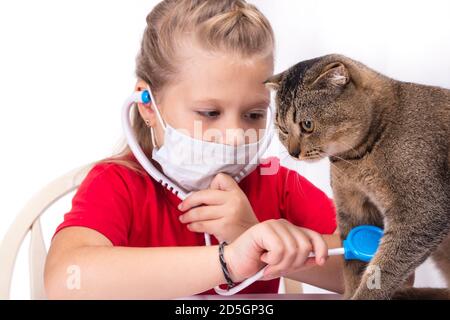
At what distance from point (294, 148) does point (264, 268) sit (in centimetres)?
14

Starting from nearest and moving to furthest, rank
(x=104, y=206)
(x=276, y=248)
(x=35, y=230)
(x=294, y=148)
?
A: 1. (x=276, y=248)
2. (x=294, y=148)
3. (x=104, y=206)
4. (x=35, y=230)

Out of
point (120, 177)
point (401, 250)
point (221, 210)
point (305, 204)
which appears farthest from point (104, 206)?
point (401, 250)

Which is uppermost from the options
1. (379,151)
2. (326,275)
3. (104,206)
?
(379,151)

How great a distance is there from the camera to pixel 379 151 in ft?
2.05

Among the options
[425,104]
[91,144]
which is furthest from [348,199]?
[91,144]

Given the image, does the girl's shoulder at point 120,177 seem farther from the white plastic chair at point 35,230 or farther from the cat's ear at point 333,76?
the cat's ear at point 333,76

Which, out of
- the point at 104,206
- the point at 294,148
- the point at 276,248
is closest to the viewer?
the point at 276,248

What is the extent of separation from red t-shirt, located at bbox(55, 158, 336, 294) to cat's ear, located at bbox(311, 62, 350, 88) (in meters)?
0.22

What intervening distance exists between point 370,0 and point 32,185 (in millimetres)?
571

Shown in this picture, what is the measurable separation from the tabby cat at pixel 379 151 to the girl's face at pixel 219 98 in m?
0.04

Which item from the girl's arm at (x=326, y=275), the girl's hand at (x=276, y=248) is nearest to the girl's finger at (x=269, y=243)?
the girl's hand at (x=276, y=248)

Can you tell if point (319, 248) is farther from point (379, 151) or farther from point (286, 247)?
point (379, 151)
